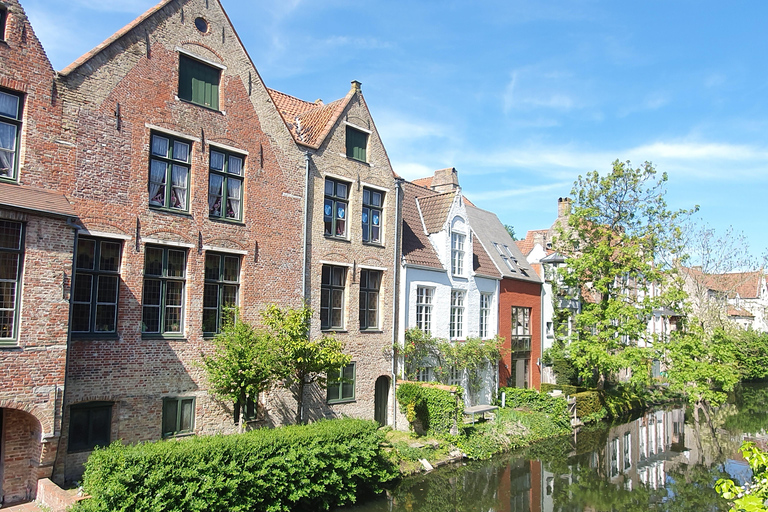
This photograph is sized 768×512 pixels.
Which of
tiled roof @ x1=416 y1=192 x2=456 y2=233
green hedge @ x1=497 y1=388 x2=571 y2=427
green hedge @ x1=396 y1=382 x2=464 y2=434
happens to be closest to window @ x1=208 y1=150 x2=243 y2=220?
green hedge @ x1=396 y1=382 x2=464 y2=434

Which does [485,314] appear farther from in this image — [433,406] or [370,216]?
[370,216]

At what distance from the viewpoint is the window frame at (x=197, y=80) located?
582 inches

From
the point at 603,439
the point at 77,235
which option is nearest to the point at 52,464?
the point at 77,235

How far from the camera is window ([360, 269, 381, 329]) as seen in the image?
64.3 feet

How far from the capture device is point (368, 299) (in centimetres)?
1988

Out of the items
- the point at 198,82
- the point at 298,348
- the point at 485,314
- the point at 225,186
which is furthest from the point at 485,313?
the point at 198,82

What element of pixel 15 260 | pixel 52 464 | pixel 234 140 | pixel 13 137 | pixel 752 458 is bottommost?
pixel 52 464

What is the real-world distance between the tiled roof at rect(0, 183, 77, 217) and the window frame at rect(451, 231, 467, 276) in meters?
15.6

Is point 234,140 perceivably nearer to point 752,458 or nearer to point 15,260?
point 15,260

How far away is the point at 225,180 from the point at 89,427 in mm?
7098

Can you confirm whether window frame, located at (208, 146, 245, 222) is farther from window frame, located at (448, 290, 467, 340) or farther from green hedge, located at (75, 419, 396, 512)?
window frame, located at (448, 290, 467, 340)

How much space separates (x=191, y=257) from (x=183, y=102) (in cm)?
410

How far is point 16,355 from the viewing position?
414 inches

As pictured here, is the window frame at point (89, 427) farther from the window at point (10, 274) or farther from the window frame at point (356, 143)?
the window frame at point (356, 143)
